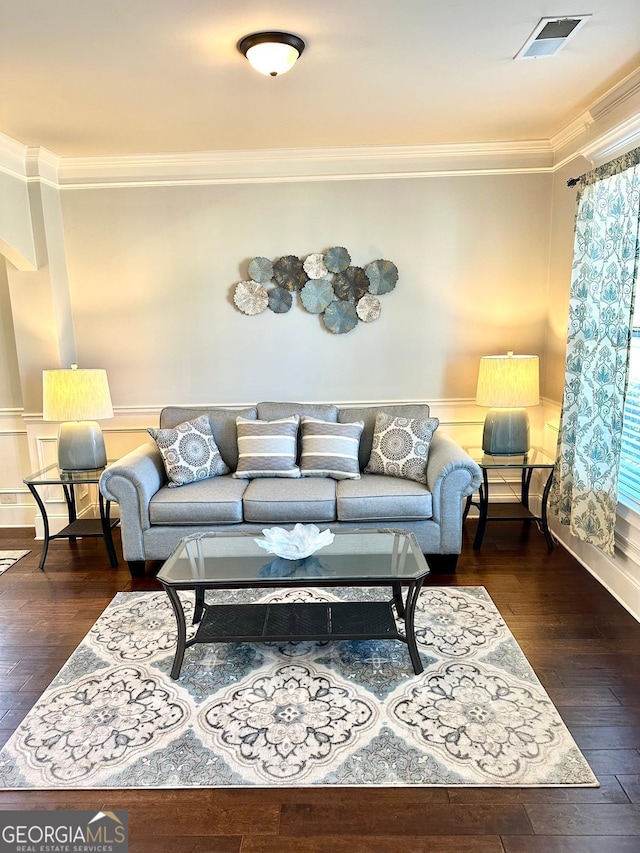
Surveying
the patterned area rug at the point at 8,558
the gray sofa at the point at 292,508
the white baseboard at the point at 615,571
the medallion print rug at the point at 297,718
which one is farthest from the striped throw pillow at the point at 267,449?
the white baseboard at the point at 615,571

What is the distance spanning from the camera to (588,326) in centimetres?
320

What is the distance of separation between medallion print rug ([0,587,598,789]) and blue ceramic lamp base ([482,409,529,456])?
1405mm

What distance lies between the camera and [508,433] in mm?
3814

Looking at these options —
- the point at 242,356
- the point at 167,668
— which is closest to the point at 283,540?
the point at 167,668

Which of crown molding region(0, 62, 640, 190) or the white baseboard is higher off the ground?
crown molding region(0, 62, 640, 190)

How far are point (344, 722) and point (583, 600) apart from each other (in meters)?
1.64

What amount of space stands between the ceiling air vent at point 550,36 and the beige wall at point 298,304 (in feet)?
4.86

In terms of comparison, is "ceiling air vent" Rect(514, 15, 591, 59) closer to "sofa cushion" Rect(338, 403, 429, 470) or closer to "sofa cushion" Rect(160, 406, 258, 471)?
"sofa cushion" Rect(338, 403, 429, 470)

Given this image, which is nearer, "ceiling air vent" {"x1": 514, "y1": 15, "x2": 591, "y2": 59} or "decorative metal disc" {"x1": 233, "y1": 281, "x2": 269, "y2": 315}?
"ceiling air vent" {"x1": 514, "y1": 15, "x2": 591, "y2": 59}

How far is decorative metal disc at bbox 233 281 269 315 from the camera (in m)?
4.17

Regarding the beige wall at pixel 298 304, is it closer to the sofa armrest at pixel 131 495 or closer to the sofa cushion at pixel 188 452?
the sofa cushion at pixel 188 452

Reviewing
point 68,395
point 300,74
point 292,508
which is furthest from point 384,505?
point 300,74

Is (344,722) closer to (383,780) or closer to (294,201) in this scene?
(383,780)

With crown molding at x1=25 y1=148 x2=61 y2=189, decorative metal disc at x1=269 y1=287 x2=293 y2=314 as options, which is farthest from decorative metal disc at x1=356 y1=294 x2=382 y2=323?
crown molding at x1=25 y1=148 x2=61 y2=189
